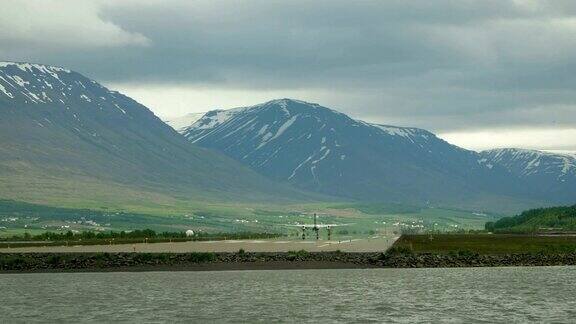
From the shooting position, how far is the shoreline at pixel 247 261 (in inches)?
4852

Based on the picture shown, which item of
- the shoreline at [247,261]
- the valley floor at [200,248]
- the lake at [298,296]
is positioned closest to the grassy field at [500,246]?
the valley floor at [200,248]

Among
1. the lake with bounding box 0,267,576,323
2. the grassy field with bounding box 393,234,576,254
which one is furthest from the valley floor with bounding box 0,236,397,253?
the lake with bounding box 0,267,576,323

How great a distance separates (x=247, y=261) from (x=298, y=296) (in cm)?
3925

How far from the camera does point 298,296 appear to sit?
89500 mm

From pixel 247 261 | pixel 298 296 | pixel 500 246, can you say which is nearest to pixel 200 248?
pixel 247 261

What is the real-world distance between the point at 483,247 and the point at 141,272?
46.3 m

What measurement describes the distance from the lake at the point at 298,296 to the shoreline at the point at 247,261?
144 inches

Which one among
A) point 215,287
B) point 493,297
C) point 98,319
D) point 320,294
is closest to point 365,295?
point 320,294

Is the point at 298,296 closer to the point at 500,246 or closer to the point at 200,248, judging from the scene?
the point at 500,246

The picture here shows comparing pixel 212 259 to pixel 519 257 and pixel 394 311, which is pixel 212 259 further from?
pixel 394 311

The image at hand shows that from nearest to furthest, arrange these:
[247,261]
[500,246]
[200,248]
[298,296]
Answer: [298,296] < [247,261] < [500,246] < [200,248]

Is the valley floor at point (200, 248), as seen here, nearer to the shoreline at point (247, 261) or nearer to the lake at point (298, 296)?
the shoreline at point (247, 261)

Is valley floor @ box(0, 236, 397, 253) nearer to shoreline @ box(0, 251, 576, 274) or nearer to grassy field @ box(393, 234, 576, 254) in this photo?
grassy field @ box(393, 234, 576, 254)

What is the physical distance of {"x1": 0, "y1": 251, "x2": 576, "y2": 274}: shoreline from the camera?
12325cm
